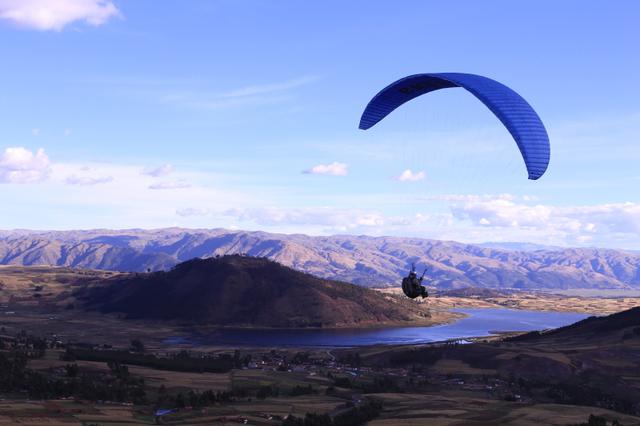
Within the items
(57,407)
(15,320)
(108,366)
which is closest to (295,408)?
(57,407)

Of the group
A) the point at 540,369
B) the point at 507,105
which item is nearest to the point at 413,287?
the point at 507,105

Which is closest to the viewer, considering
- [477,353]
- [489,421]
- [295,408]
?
[489,421]

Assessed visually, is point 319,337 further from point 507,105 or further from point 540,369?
point 507,105

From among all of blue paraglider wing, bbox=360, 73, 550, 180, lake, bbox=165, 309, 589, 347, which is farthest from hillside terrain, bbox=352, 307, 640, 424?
blue paraglider wing, bbox=360, 73, 550, 180

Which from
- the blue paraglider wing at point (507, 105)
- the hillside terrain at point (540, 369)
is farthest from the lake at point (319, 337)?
the blue paraglider wing at point (507, 105)

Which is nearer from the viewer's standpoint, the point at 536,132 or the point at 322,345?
the point at 536,132

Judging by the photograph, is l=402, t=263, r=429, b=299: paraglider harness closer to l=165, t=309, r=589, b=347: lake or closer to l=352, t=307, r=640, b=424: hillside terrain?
l=352, t=307, r=640, b=424: hillside terrain

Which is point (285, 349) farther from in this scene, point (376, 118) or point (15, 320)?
point (376, 118)

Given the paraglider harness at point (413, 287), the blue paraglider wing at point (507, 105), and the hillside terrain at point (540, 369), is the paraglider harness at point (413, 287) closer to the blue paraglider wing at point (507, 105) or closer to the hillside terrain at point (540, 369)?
the blue paraglider wing at point (507, 105)
